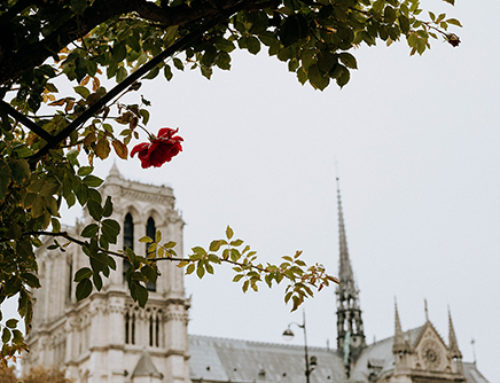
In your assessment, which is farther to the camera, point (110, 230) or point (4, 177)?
point (110, 230)

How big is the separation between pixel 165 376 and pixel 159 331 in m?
3.49

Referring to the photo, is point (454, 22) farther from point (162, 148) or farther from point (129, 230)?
point (129, 230)

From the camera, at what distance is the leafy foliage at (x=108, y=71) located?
325 centimetres

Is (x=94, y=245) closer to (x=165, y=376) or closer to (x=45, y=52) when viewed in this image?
(x=45, y=52)

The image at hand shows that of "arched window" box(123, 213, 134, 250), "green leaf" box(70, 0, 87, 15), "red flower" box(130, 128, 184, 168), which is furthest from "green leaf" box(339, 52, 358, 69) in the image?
"arched window" box(123, 213, 134, 250)

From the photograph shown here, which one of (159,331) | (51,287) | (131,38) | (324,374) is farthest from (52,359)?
(131,38)

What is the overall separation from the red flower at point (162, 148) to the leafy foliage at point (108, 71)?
199 mm

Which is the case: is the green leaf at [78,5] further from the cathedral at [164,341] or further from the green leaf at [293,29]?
the cathedral at [164,341]

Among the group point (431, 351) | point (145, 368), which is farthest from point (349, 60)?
point (431, 351)

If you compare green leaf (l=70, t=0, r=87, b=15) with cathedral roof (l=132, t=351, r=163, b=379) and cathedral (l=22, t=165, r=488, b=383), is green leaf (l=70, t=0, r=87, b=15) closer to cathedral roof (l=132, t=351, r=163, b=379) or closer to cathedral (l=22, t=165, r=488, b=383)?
cathedral (l=22, t=165, r=488, b=383)

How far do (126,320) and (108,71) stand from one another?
5511 cm

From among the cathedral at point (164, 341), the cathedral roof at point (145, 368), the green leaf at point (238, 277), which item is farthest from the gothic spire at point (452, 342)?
the green leaf at point (238, 277)

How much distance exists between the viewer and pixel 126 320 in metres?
57.4

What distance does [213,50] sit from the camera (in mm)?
3926
